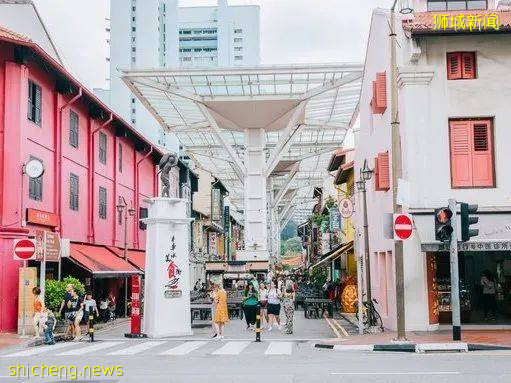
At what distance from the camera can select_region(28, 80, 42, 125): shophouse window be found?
25.2m

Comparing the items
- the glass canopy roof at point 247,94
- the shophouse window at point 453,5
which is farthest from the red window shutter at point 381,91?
the glass canopy roof at point 247,94

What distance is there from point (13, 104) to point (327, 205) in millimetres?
30767

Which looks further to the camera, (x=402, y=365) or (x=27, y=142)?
(x=27, y=142)

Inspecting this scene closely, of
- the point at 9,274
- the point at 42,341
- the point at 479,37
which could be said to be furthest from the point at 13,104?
the point at 479,37

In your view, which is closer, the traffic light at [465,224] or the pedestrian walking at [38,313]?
the traffic light at [465,224]

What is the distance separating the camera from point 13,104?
23922 millimetres

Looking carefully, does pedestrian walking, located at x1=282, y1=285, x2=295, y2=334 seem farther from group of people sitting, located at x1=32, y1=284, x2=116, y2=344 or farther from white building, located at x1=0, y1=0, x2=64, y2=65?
white building, located at x1=0, y1=0, x2=64, y2=65

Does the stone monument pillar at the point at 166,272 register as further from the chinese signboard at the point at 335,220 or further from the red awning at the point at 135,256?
the chinese signboard at the point at 335,220

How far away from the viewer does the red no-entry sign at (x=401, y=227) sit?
17047 mm

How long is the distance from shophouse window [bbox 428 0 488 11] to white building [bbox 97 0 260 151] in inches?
2355

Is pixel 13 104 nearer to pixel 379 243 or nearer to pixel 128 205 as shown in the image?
pixel 379 243

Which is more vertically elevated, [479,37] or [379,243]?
[479,37]

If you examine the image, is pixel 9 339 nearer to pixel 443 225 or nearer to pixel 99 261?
pixel 99 261

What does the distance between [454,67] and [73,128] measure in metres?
15.9
